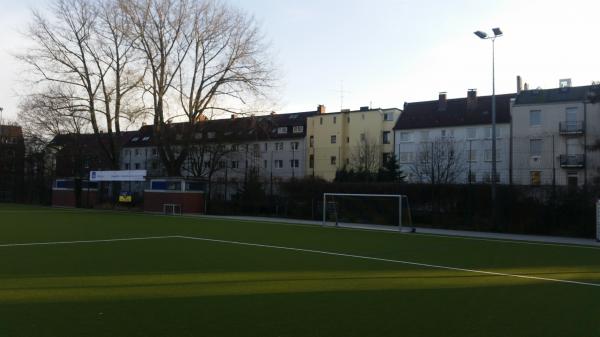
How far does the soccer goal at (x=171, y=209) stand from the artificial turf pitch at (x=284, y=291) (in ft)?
63.6

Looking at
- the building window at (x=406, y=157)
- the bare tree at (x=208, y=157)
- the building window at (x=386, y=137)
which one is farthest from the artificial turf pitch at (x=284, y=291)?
the building window at (x=386, y=137)

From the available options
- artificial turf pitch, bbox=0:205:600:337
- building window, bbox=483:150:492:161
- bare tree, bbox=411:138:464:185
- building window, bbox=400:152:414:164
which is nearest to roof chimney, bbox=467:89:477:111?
building window, bbox=400:152:414:164

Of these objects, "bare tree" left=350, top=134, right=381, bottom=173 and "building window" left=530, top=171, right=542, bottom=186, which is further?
"bare tree" left=350, top=134, right=381, bottom=173

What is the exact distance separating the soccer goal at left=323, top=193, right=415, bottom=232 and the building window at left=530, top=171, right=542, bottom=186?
5.79 meters

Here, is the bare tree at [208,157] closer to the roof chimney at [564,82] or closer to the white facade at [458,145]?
the white facade at [458,145]

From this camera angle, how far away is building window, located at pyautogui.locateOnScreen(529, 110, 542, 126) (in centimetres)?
5134

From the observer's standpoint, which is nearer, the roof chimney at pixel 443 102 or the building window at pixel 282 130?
the roof chimney at pixel 443 102

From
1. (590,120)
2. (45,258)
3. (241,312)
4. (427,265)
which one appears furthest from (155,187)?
(590,120)

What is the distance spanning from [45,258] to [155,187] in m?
25.5

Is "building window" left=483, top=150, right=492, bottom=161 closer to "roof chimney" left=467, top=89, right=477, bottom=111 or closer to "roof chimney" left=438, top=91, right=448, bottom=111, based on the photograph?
"roof chimney" left=467, top=89, right=477, bottom=111

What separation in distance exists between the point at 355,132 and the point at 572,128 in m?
28.3

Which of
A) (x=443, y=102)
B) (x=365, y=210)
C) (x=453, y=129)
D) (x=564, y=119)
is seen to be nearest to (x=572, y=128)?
(x=564, y=119)

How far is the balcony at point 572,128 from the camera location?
1903 inches

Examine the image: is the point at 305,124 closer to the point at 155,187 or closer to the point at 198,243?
the point at 155,187
